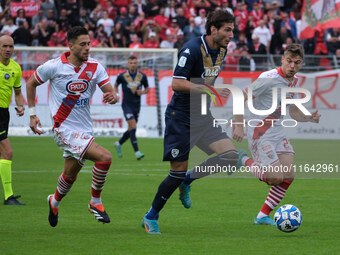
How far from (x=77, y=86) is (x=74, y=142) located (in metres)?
0.66

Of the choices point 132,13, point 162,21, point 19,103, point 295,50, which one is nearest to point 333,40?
point 162,21

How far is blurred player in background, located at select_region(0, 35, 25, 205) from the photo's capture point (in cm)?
1018

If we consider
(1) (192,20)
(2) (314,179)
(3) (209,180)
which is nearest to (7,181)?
(3) (209,180)

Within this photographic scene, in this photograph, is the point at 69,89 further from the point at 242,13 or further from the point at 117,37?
the point at 242,13

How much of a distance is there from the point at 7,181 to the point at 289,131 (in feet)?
48.3

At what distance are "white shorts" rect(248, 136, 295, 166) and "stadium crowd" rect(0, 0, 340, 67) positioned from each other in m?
15.7

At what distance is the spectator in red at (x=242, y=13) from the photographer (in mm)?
26953

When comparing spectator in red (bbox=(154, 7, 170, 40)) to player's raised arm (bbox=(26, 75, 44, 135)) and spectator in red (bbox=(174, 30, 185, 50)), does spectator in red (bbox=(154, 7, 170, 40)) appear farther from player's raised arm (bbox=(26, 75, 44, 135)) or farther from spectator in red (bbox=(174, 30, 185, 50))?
player's raised arm (bbox=(26, 75, 44, 135))

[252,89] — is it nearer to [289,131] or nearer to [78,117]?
[78,117]

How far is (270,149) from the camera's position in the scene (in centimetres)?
834

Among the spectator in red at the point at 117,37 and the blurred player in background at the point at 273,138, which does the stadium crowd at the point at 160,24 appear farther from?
the blurred player in background at the point at 273,138

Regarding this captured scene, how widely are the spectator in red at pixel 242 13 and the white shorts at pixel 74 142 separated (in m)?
19.4

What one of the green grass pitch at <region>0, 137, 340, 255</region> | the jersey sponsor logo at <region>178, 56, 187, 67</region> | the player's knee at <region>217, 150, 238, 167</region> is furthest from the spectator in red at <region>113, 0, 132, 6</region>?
the jersey sponsor logo at <region>178, 56, 187, 67</region>

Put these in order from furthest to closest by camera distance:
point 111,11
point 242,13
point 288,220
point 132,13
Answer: point 111,11 < point 132,13 < point 242,13 < point 288,220
